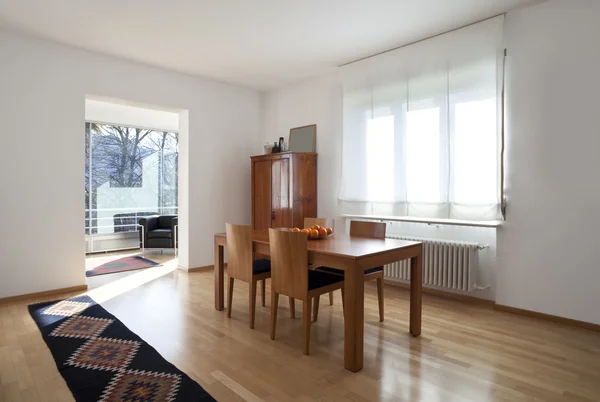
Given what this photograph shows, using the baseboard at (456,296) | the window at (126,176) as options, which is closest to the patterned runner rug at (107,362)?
the baseboard at (456,296)

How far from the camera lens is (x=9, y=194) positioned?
385 centimetres

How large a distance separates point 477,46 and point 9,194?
16.5 ft

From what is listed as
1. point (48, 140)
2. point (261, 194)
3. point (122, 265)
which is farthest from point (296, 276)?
point (122, 265)

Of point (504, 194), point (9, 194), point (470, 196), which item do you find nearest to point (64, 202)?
point (9, 194)

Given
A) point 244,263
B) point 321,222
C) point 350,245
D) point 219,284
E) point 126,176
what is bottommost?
point 219,284

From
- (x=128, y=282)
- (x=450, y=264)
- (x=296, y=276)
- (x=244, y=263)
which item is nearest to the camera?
(x=296, y=276)

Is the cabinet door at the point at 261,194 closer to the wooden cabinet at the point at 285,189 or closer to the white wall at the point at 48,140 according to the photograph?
the wooden cabinet at the point at 285,189

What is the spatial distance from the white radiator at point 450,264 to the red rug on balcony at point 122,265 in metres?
4.01

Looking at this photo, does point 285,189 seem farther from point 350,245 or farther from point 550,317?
point 550,317

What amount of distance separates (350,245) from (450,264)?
1.55 m

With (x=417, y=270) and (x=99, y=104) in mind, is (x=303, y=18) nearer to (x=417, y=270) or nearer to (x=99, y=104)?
(x=417, y=270)

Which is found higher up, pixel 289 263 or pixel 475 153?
pixel 475 153

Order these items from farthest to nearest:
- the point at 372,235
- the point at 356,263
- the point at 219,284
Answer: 1. the point at 219,284
2. the point at 372,235
3. the point at 356,263

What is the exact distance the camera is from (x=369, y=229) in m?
3.53
